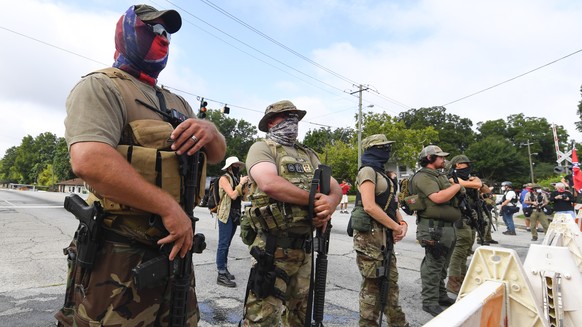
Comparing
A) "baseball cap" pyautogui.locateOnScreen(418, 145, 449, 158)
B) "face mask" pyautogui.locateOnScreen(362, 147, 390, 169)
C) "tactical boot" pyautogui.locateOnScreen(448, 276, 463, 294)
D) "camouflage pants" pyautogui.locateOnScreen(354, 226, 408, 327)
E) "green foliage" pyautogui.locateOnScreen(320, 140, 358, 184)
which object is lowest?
A: "tactical boot" pyautogui.locateOnScreen(448, 276, 463, 294)

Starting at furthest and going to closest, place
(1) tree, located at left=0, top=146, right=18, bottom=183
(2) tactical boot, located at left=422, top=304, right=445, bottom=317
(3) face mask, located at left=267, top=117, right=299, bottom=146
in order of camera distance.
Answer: (1) tree, located at left=0, top=146, right=18, bottom=183 → (2) tactical boot, located at left=422, top=304, right=445, bottom=317 → (3) face mask, located at left=267, top=117, right=299, bottom=146

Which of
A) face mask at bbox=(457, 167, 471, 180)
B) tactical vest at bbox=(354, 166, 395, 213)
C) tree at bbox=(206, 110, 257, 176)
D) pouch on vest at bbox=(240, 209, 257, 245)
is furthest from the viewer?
tree at bbox=(206, 110, 257, 176)

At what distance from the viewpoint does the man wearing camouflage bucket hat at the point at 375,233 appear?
317cm

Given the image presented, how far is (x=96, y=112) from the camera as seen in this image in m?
1.37

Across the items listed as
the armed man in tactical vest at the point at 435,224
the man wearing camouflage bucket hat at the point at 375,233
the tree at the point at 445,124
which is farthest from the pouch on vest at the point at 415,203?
the tree at the point at 445,124

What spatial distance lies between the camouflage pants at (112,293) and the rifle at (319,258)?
114 centimetres

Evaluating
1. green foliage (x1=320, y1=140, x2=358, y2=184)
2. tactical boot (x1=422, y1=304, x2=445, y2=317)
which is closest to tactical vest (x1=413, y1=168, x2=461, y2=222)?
tactical boot (x1=422, y1=304, x2=445, y2=317)

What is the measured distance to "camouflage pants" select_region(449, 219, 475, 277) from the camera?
16.4 feet

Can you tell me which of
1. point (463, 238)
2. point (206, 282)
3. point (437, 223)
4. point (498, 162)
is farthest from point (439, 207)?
point (498, 162)

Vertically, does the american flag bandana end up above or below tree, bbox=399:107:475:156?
below

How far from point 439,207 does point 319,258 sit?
8.13ft

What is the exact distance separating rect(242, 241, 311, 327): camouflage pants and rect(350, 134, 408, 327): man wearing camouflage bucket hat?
91 centimetres

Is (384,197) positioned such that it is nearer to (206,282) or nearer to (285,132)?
(285,132)

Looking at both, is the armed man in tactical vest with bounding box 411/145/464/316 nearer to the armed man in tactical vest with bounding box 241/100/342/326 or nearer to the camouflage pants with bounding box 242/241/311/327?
the armed man in tactical vest with bounding box 241/100/342/326
